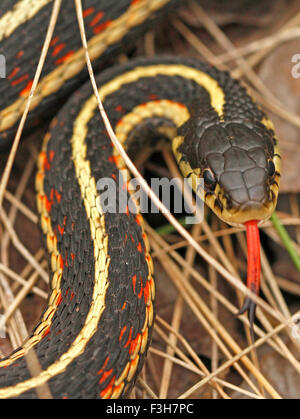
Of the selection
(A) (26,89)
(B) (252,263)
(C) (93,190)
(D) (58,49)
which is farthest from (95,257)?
(D) (58,49)

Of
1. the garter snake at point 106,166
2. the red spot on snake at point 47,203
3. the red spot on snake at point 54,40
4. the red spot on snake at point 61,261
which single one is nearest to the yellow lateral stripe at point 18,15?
the garter snake at point 106,166

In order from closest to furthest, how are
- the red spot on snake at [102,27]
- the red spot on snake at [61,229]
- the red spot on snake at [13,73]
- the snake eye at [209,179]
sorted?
the snake eye at [209,179] → the red spot on snake at [61,229] → the red spot on snake at [13,73] → the red spot on snake at [102,27]

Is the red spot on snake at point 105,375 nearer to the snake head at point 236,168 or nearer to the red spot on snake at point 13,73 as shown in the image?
the snake head at point 236,168

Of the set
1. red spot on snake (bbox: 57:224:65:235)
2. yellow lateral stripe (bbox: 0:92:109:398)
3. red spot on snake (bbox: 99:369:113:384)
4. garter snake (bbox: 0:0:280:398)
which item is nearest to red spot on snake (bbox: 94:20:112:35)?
garter snake (bbox: 0:0:280:398)

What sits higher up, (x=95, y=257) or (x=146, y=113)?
(x=146, y=113)

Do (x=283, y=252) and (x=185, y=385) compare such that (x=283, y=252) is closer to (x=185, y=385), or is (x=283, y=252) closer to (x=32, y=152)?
(x=185, y=385)

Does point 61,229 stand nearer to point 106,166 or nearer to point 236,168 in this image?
point 106,166

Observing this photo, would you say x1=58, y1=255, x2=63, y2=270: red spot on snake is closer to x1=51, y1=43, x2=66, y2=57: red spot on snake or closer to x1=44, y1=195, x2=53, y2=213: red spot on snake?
x1=44, y1=195, x2=53, y2=213: red spot on snake
